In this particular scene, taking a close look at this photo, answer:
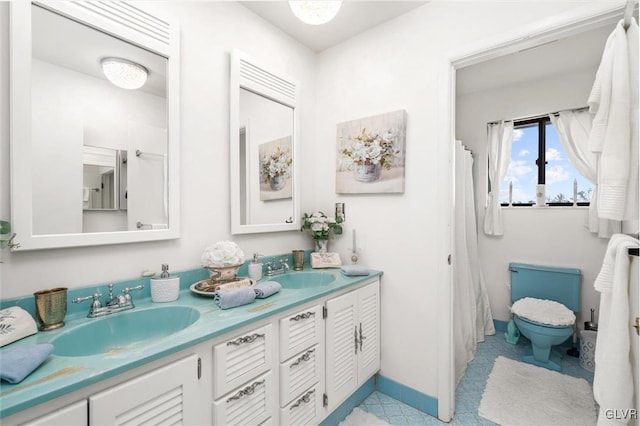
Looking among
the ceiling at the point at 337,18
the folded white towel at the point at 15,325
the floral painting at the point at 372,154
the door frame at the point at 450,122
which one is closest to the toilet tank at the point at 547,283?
the door frame at the point at 450,122

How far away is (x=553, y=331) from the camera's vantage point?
2.18 meters

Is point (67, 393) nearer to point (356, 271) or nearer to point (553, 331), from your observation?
point (356, 271)

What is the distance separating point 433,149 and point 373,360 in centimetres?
147

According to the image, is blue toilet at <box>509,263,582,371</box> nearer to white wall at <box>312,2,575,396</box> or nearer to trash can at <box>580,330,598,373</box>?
trash can at <box>580,330,598,373</box>

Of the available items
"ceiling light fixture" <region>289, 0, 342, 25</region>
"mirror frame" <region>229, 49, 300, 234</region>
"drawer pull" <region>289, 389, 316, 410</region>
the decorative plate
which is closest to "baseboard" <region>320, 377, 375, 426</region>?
"drawer pull" <region>289, 389, 316, 410</region>

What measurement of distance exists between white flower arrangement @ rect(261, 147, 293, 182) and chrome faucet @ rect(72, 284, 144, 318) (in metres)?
1.07

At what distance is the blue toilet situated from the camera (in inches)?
87.1

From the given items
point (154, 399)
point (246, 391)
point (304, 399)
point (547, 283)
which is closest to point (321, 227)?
A: point (304, 399)

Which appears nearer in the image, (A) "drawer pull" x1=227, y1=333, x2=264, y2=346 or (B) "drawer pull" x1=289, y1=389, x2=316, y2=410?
(A) "drawer pull" x1=227, y1=333, x2=264, y2=346

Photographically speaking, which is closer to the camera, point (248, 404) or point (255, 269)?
point (248, 404)

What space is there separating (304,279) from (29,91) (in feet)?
5.41

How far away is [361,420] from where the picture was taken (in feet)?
5.69

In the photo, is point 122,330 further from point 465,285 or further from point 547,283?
point 547,283

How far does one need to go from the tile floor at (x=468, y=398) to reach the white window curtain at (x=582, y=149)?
1.18 meters
